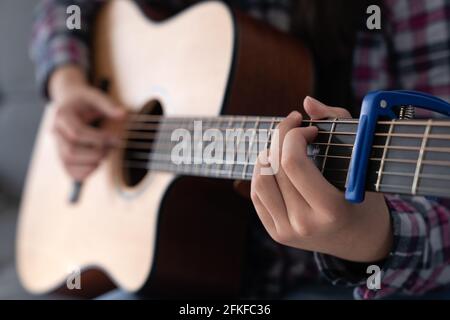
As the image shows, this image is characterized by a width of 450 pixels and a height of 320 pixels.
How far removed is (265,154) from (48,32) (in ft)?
1.98

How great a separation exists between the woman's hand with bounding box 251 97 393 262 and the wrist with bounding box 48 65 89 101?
1.59ft

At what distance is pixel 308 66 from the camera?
0.56 meters

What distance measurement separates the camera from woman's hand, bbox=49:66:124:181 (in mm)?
731

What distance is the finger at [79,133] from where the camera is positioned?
727 mm

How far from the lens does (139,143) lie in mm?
675

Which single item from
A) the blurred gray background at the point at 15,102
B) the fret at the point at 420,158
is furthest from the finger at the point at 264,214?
the blurred gray background at the point at 15,102

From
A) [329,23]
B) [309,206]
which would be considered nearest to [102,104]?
[329,23]

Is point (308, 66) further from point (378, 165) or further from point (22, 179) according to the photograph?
point (22, 179)

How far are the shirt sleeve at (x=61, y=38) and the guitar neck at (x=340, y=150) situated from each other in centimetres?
36

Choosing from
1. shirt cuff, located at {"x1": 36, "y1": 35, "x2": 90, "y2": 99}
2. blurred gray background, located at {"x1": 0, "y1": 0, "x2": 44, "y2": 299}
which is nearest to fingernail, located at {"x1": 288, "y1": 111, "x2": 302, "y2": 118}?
shirt cuff, located at {"x1": 36, "y1": 35, "x2": 90, "y2": 99}

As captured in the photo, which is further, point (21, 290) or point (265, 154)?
point (21, 290)

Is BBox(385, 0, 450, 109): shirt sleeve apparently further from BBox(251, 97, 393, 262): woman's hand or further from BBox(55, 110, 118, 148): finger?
BBox(55, 110, 118, 148): finger

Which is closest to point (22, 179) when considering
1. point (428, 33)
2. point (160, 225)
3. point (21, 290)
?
point (21, 290)
